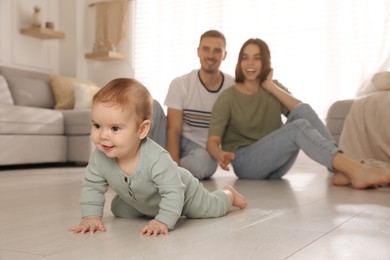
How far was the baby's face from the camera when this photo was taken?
3.43 ft

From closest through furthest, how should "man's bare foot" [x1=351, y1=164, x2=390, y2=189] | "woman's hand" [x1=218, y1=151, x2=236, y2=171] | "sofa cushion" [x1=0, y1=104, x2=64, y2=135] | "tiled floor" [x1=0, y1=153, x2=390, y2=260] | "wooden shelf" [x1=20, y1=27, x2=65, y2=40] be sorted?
"tiled floor" [x1=0, y1=153, x2=390, y2=260], "man's bare foot" [x1=351, y1=164, x2=390, y2=189], "woman's hand" [x1=218, y1=151, x2=236, y2=171], "sofa cushion" [x1=0, y1=104, x2=64, y2=135], "wooden shelf" [x1=20, y1=27, x2=65, y2=40]

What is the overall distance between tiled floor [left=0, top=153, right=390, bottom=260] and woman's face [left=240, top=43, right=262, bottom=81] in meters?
0.93

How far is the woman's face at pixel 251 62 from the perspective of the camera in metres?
2.56

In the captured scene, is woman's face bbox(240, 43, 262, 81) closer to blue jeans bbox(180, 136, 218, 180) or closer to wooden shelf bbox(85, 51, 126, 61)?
blue jeans bbox(180, 136, 218, 180)

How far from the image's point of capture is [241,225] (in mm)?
1205

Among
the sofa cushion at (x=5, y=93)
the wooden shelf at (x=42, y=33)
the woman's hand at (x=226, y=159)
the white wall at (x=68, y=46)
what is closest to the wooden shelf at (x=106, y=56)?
the white wall at (x=68, y=46)

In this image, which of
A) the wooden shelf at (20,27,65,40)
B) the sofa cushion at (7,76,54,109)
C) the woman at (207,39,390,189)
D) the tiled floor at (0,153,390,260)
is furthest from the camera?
the wooden shelf at (20,27,65,40)

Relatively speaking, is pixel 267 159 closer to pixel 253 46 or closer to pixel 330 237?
pixel 253 46

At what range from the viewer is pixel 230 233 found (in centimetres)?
110

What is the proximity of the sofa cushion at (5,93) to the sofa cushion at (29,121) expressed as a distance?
48cm

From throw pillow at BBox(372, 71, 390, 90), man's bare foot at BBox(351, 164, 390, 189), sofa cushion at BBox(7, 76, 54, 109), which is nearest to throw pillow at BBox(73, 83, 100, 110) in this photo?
sofa cushion at BBox(7, 76, 54, 109)

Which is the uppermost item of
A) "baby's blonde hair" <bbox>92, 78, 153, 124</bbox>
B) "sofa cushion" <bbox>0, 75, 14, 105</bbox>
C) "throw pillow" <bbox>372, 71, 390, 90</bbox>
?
"baby's blonde hair" <bbox>92, 78, 153, 124</bbox>

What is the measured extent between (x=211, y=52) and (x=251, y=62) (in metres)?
0.22

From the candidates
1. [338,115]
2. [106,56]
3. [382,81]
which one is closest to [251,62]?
[338,115]
